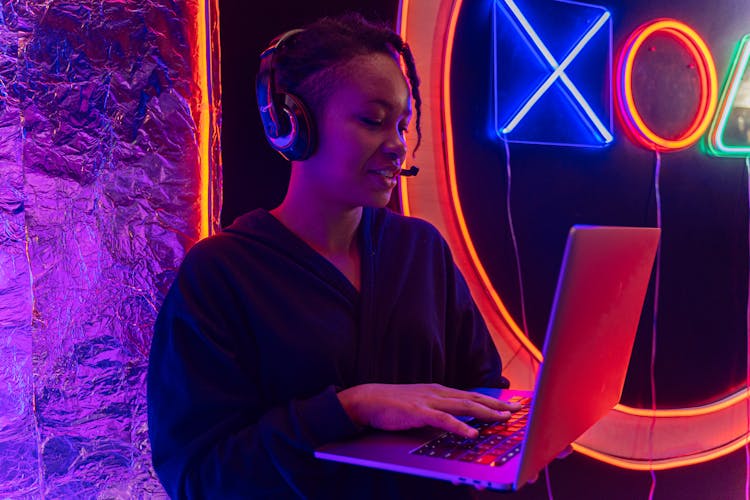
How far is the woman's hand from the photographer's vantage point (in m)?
0.84

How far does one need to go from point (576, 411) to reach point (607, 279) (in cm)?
18

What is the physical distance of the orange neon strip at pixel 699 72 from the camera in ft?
7.21

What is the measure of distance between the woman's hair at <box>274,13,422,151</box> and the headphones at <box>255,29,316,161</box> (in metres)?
0.01

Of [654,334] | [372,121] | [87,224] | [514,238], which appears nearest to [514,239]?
[514,238]

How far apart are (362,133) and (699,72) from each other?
1.85 meters

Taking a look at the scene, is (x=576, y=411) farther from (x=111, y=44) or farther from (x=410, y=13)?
(x=410, y=13)

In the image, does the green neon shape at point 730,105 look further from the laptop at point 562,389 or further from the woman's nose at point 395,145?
the woman's nose at point 395,145

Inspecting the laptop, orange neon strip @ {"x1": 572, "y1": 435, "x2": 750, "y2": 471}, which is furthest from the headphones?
orange neon strip @ {"x1": 572, "y1": 435, "x2": 750, "y2": 471}

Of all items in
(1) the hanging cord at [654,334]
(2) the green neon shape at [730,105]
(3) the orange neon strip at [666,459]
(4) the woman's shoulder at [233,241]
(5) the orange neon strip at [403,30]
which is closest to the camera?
(4) the woman's shoulder at [233,241]

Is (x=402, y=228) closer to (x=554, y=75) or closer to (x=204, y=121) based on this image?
(x=204, y=121)

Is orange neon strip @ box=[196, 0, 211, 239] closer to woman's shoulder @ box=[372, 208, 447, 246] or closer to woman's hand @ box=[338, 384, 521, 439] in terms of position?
woman's shoulder @ box=[372, 208, 447, 246]

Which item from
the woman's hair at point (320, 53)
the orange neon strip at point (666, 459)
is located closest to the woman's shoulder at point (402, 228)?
the woman's hair at point (320, 53)

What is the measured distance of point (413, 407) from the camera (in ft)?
2.80

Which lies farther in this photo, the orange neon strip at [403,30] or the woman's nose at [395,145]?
the orange neon strip at [403,30]
